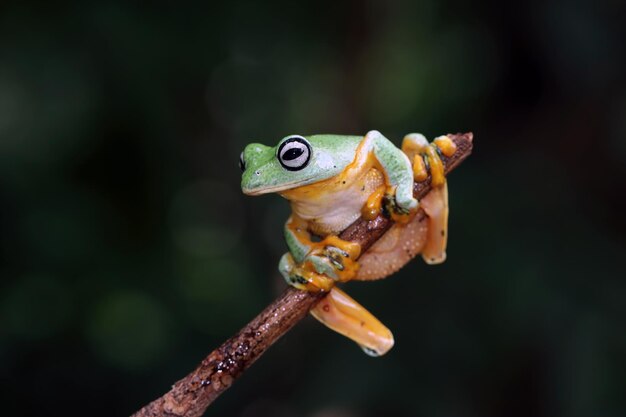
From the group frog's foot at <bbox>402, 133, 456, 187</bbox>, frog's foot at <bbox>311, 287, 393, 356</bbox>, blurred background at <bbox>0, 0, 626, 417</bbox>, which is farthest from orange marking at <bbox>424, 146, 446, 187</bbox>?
blurred background at <bbox>0, 0, 626, 417</bbox>

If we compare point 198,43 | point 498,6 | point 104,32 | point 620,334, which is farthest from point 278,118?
point 620,334

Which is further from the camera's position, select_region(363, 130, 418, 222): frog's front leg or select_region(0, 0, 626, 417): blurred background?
select_region(0, 0, 626, 417): blurred background

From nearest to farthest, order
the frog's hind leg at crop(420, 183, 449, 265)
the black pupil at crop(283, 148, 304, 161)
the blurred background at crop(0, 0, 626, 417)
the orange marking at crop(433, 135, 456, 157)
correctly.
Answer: the black pupil at crop(283, 148, 304, 161) → the orange marking at crop(433, 135, 456, 157) → the frog's hind leg at crop(420, 183, 449, 265) → the blurred background at crop(0, 0, 626, 417)

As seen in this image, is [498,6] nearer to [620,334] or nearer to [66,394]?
[620,334]

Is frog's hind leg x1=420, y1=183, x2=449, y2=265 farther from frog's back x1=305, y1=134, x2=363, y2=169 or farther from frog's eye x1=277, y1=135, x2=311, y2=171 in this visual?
frog's eye x1=277, y1=135, x2=311, y2=171

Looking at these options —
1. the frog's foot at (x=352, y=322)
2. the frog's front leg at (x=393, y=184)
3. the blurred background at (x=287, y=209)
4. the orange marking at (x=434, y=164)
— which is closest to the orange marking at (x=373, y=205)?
the frog's front leg at (x=393, y=184)

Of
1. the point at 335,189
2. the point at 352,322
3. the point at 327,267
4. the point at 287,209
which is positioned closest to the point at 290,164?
the point at 335,189

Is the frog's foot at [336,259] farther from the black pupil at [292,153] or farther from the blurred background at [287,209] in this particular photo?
the blurred background at [287,209]
